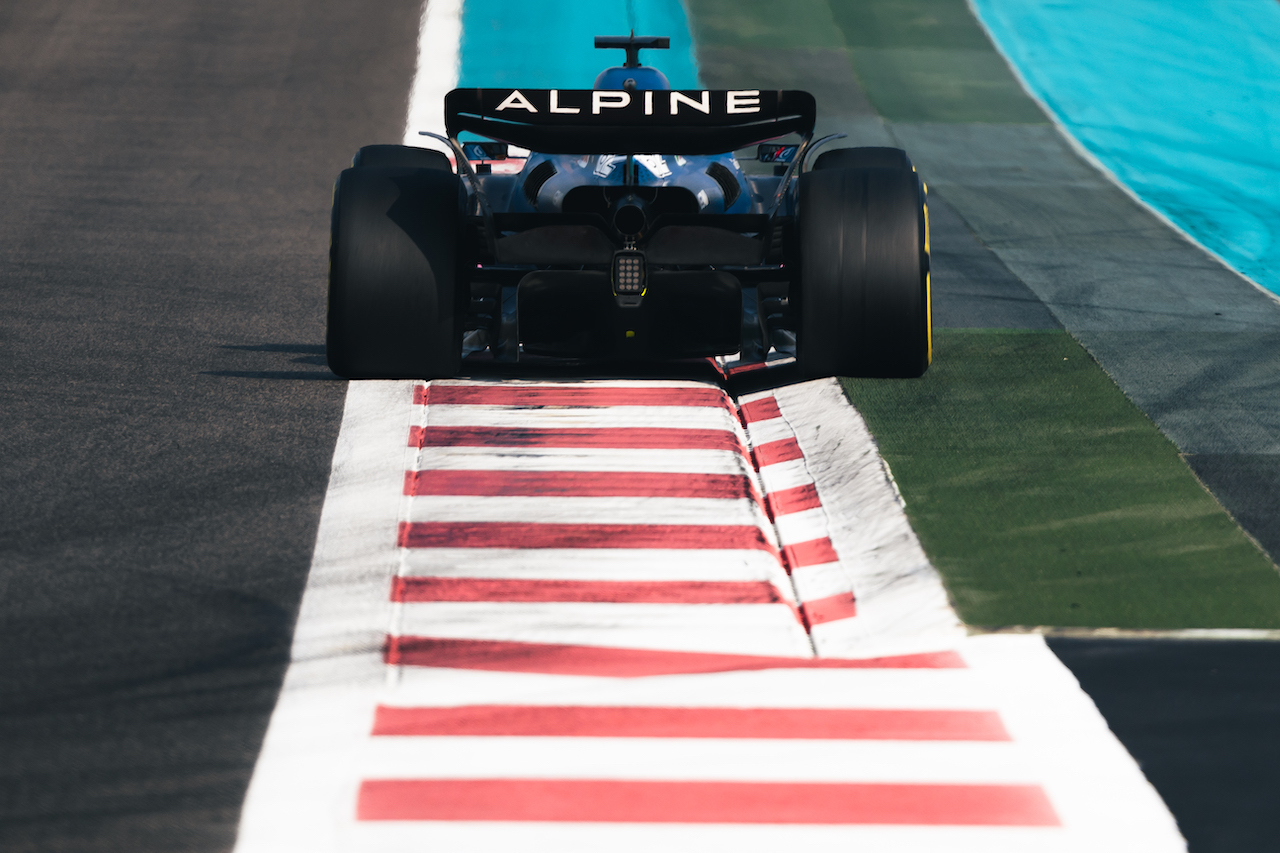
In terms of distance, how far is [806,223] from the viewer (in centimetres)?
643

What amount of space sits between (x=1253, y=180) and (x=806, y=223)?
28.4 feet

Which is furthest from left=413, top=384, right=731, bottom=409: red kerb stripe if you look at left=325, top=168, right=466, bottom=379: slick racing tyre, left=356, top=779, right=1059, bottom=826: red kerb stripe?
left=356, top=779, right=1059, bottom=826: red kerb stripe

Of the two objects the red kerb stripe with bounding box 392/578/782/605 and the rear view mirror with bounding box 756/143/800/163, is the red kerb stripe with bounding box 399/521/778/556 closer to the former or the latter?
the red kerb stripe with bounding box 392/578/782/605

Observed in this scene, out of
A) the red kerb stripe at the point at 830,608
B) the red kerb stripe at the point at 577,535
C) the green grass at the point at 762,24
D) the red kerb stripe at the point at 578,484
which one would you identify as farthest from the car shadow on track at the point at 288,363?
the green grass at the point at 762,24

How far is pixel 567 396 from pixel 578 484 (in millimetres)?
1164

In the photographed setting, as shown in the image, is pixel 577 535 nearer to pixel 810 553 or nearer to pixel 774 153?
pixel 810 553

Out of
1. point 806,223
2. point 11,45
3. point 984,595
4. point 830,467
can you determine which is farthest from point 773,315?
point 11,45

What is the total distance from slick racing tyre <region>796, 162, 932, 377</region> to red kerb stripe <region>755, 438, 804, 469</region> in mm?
477

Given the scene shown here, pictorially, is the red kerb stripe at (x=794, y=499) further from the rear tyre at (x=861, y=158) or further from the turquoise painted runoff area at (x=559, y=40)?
the turquoise painted runoff area at (x=559, y=40)

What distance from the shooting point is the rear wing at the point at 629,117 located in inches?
236

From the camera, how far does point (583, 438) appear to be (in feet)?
20.9

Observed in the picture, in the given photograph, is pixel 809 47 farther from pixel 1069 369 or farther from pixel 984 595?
pixel 984 595

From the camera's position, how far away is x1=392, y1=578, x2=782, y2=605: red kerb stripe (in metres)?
4.86

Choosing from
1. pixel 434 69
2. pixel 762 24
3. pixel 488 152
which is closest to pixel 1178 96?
pixel 762 24
